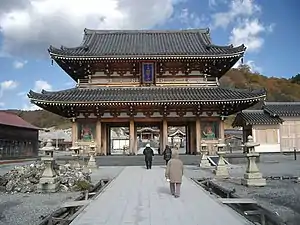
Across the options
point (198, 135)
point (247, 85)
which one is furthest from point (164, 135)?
point (247, 85)

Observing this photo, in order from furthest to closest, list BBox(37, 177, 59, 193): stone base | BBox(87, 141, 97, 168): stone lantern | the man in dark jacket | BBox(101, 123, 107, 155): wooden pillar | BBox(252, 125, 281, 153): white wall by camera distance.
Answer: BBox(252, 125, 281, 153): white wall, BBox(101, 123, 107, 155): wooden pillar, BBox(87, 141, 97, 168): stone lantern, the man in dark jacket, BBox(37, 177, 59, 193): stone base

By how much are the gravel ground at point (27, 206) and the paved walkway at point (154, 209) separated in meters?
1.40

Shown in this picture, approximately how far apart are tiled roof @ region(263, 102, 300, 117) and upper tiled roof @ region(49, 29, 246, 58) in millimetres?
14701

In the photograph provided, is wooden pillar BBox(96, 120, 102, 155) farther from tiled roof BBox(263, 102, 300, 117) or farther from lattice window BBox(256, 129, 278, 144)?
tiled roof BBox(263, 102, 300, 117)

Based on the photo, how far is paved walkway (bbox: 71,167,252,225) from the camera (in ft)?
21.8

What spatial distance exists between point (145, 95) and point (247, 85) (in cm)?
8012

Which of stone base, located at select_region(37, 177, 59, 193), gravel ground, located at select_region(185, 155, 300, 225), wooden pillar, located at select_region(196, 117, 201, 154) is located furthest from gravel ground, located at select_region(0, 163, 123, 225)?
wooden pillar, located at select_region(196, 117, 201, 154)

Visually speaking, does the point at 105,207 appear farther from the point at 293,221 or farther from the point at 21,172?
the point at 21,172

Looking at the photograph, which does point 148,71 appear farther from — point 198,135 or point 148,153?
point 148,153

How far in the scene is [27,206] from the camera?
986 cm

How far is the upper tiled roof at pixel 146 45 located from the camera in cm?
2384

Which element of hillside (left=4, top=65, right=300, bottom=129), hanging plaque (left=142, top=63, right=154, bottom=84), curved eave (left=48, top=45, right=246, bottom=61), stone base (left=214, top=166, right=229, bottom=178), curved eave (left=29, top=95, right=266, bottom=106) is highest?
hillside (left=4, top=65, right=300, bottom=129)

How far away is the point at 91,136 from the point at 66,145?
5486 cm

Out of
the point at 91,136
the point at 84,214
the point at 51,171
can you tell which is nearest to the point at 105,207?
the point at 84,214
